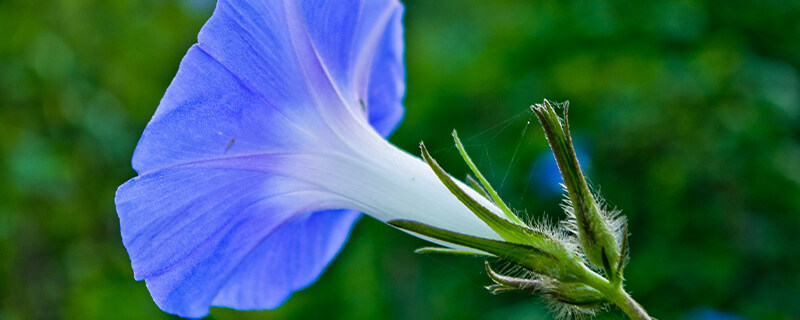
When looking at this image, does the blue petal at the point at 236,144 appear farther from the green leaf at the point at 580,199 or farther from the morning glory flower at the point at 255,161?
the green leaf at the point at 580,199

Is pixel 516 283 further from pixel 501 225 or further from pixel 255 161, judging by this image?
pixel 255 161

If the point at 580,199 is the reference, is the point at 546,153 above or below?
above

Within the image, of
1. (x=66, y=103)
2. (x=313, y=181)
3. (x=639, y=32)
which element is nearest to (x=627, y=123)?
(x=639, y=32)

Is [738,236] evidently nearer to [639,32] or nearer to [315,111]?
[639,32]

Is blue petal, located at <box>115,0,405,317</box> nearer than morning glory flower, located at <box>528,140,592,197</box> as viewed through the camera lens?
Yes

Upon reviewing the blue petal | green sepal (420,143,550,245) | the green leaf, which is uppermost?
the green leaf

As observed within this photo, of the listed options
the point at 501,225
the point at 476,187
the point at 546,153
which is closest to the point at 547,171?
the point at 546,153

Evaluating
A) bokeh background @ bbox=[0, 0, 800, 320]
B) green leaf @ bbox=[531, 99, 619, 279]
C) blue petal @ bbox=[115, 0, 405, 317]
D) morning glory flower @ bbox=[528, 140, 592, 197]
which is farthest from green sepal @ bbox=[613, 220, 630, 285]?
morning glory flower @ bbox=[528, 140, 592, 197]

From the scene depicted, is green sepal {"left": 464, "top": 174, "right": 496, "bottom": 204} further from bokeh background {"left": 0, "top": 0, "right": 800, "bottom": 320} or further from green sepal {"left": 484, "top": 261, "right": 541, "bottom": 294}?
bokeh background {"left": 0, "top": 0, "right": 800, "bottom": 320}
